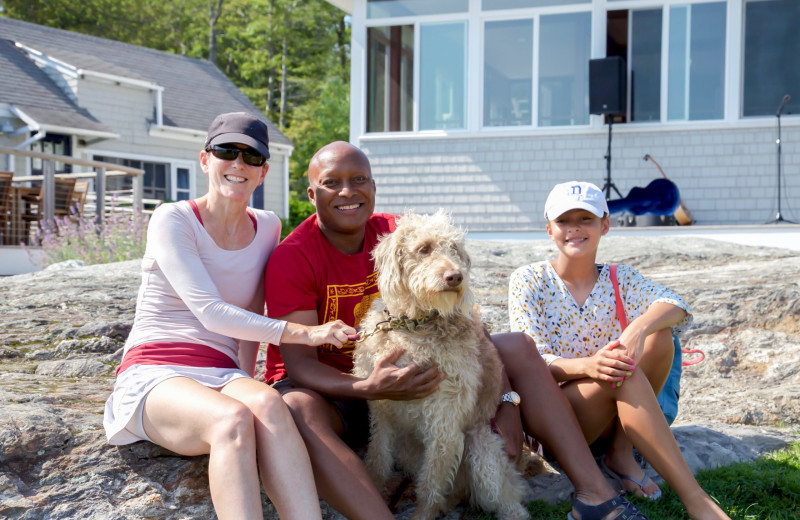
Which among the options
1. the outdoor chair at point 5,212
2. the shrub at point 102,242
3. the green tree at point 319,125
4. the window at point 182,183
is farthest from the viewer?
the green tree at point 319,125

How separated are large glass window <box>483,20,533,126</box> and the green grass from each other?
10348mm

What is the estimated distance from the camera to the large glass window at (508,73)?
13867 mm

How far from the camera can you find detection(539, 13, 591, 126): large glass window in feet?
44.5

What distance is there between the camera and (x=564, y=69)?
539 inches

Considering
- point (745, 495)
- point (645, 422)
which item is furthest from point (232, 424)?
point (745, 495)

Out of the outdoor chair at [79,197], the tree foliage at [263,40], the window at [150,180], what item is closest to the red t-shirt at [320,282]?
the outdoor chair at [79,197]

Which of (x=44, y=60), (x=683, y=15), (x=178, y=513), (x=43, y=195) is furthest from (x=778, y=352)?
(x=44, y=60)

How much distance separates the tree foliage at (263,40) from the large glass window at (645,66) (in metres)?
21.9

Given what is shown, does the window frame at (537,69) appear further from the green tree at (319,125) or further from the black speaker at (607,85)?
the green tree at (319,125)

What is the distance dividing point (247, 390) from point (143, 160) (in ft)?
70.3

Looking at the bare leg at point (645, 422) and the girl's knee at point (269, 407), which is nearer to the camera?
the girl's knee at point (269, 407)

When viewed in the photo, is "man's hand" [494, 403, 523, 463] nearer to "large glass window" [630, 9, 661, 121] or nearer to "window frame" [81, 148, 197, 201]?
"large glass window" [630, 9, 661, 121]

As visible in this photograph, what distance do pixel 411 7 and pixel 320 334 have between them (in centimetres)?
1215

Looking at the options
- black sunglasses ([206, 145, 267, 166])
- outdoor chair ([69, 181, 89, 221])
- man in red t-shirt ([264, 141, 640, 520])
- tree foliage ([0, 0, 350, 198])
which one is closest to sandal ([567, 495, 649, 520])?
man in red t-shirt ([264, 141, 640, 520])
